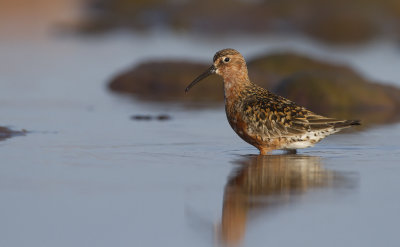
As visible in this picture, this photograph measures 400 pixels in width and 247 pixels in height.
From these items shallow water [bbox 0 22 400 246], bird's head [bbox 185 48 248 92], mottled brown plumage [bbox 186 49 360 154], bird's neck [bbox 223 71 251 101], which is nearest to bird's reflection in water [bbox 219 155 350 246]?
shallow water [bbox 0 22 400 246]

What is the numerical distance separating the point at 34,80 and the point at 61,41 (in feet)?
35.3

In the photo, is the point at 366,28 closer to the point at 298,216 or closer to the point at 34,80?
the point at 34,80

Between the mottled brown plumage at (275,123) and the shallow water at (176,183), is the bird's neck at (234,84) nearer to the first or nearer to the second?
the mottled brown plumage at (275,123)

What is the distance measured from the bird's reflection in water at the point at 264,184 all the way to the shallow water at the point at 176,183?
0.01 metres

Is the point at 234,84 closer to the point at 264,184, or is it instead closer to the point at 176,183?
the point at 264,184

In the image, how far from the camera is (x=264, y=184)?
33.8 feet

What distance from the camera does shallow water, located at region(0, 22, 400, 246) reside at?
8.16 m

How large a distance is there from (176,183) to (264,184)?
3.34ft

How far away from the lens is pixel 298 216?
28.5 feet

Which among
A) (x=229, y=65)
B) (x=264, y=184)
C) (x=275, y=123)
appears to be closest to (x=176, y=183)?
(x=264, y=184)

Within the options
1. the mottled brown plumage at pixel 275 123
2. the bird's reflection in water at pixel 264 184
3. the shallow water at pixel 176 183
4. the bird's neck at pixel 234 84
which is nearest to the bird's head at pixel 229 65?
the bird's neck at pixel 234 84

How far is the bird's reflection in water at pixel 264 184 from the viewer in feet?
28.2

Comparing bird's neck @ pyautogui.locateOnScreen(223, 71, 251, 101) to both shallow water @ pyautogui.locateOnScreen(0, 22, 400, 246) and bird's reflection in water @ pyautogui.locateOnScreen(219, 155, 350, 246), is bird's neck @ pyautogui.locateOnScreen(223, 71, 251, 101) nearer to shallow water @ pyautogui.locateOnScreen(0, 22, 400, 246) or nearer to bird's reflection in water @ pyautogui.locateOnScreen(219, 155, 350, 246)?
shallow water @ pyautogui.locateOnScreen(0, 22, 400, 246)

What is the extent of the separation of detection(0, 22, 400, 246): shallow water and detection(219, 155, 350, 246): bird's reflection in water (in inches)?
0.6
